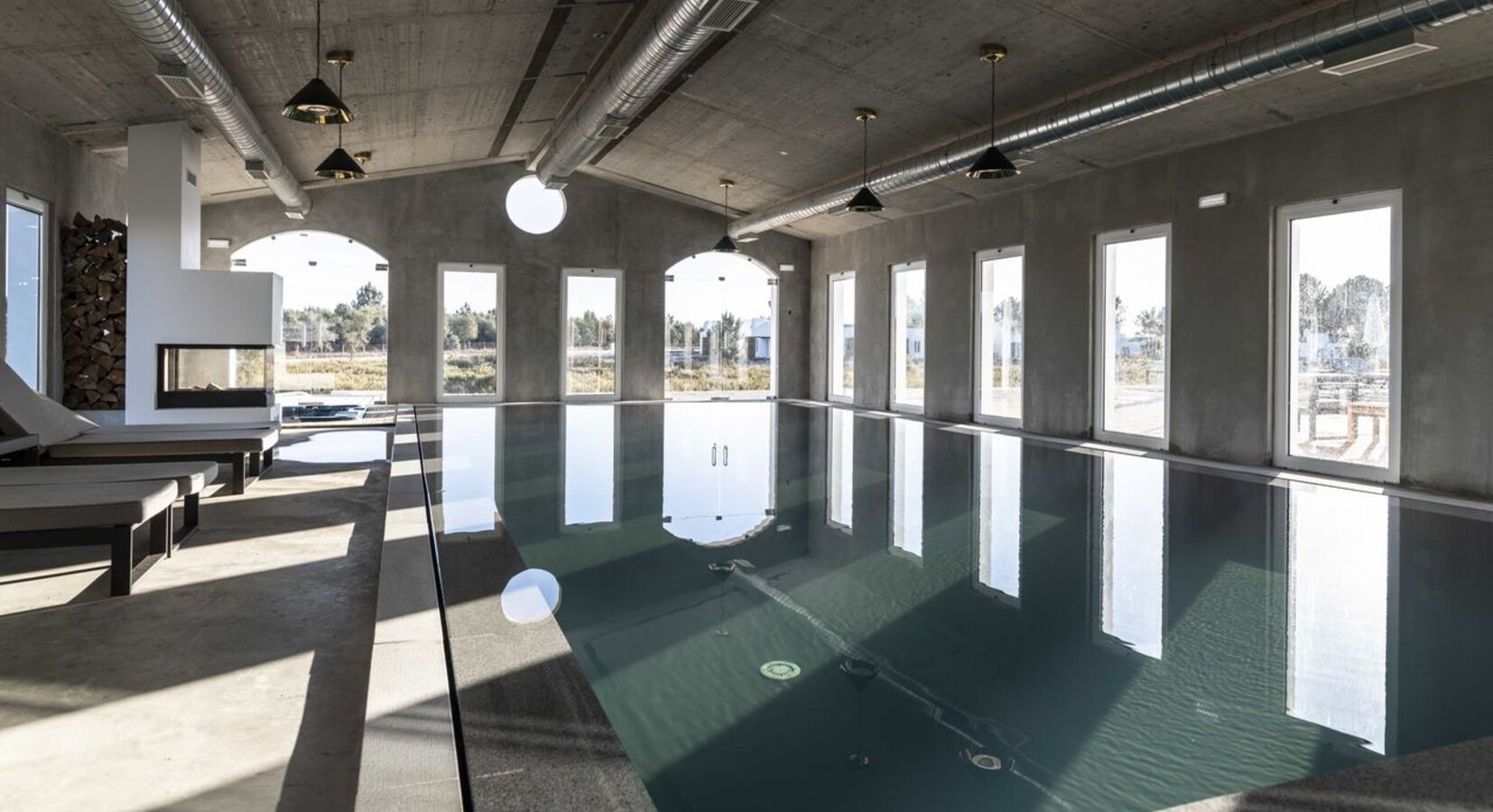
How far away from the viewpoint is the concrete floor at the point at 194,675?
2.27 meters

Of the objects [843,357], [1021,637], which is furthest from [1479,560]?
[843,357]

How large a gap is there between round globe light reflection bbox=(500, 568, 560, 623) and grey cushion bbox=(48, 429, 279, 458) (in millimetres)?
3499

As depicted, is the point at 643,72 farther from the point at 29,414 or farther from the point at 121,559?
the point at 121,559

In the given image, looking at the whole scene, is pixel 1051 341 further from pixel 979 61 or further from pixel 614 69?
pixel 614 69

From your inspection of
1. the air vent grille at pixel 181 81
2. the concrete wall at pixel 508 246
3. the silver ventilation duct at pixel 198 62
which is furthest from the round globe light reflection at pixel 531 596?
the concrete wall at pixel 508 246

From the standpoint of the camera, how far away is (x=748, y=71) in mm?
9688

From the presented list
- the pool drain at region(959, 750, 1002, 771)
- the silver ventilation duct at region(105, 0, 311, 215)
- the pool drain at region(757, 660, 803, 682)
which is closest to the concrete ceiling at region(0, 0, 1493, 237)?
the silver ventilation duct at region(105, 0, 311, 215)

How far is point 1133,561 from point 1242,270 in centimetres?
550

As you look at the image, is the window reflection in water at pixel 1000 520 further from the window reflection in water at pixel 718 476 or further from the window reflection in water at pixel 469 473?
the window reflection in water at pixel 469 473

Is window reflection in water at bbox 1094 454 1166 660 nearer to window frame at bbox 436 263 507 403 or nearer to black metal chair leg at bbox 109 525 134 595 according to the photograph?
black metal chair leg at bbox 109 525 134 595

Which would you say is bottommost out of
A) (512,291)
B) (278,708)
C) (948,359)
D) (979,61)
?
(278,708)

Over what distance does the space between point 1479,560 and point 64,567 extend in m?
6.88

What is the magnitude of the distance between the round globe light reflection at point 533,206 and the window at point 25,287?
7.13 meters

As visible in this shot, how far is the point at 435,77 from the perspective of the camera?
968 centimetres
